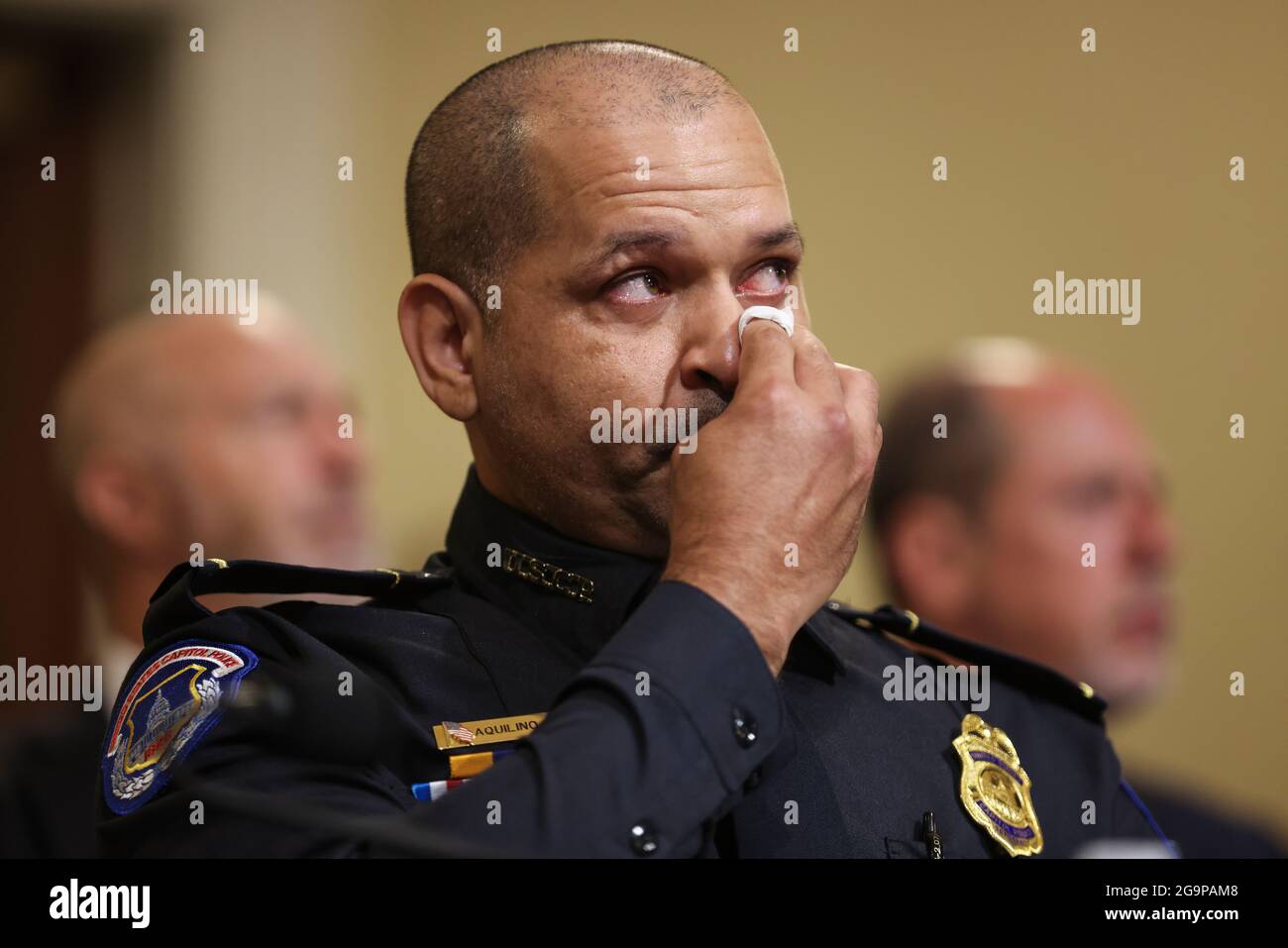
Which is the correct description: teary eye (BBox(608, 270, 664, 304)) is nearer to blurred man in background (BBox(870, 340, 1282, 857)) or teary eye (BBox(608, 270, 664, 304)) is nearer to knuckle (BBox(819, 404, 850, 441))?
knuckle (BBox(819, 404, 850, 441))

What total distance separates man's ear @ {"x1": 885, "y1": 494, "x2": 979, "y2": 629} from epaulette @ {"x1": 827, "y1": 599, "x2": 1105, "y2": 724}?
1.20 m

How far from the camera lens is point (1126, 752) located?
3.68 meters

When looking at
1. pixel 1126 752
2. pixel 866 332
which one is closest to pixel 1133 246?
pixel 866 332

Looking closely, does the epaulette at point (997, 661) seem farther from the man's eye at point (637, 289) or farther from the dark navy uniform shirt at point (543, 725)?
the man's eye at point (637, 289)

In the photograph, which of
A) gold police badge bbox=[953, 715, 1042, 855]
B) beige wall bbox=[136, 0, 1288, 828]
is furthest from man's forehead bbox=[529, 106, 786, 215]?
beige wall bbox=[136, 0, 1288, 828]

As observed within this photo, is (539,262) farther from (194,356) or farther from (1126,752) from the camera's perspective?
(1126,752)

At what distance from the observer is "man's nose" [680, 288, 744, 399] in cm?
153

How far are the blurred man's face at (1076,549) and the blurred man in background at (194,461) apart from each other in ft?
4.33

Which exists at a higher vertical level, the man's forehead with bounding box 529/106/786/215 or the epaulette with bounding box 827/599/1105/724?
the man's forehead with bounding box 529/106/786/215

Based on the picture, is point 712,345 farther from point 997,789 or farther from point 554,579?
point 997,789
